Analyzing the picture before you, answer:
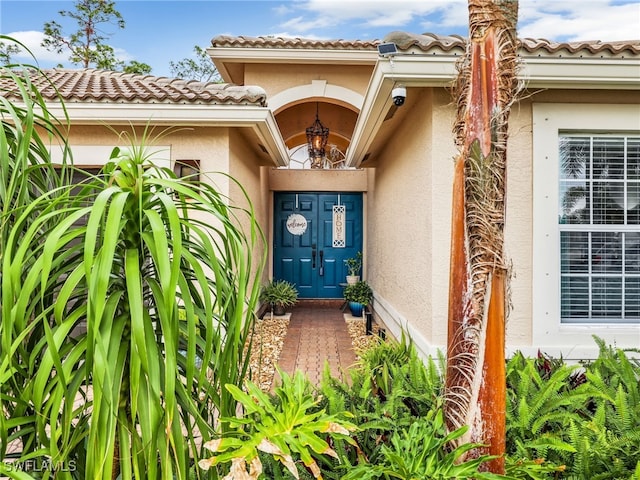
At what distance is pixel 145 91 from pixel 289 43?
4482 mm

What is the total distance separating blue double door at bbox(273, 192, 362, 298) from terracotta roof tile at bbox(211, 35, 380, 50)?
11.3 feet

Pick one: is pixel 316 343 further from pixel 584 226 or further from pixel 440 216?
pixel 584 226

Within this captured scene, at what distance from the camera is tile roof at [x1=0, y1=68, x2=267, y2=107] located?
4785 mm

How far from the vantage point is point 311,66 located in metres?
9.21

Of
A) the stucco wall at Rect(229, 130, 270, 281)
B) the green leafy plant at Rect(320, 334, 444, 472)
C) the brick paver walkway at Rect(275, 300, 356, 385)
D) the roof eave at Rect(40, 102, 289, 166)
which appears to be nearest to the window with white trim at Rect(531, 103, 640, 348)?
the green leafy plant at Rect(320, 334, 444, 472)

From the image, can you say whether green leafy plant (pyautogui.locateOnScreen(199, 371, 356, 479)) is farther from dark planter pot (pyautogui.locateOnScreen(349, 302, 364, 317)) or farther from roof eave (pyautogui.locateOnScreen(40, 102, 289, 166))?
dark planter pot (pyautogui.locateOnScreen(349, 302, 364, 317))

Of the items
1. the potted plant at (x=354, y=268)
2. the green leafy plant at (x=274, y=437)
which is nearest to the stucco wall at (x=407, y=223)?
the potted plant at (x=354, y=268)

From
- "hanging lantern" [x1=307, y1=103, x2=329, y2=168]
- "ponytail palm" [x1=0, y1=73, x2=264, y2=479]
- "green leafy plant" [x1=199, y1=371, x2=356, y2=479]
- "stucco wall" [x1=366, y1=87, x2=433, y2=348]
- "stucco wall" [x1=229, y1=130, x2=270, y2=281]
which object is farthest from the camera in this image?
"hanging lantern" [x1=307, y1=103, x2=329, y2=168]

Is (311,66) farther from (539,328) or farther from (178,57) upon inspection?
(178,57)

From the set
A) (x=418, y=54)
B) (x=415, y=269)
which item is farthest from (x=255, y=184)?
(x=418, y=54)

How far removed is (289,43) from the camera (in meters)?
8.55

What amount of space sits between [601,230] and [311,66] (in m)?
7.35

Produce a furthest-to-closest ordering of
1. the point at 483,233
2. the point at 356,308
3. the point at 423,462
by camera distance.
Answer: the point at 356,308, the point at 483,233, the point at 423,462

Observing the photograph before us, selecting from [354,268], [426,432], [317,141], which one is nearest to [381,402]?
[426,432]
